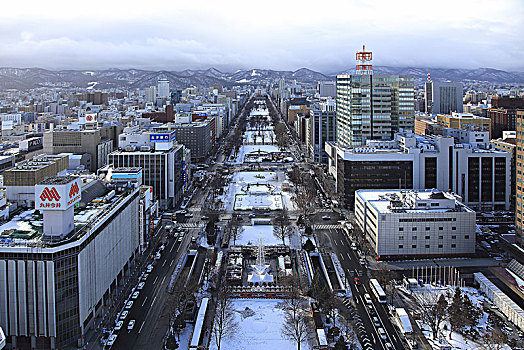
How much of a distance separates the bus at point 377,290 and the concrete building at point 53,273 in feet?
39.5

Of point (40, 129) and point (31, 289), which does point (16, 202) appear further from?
point (40, 129)

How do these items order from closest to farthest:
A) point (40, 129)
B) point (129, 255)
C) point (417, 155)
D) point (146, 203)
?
point (129, 255) < point (146, 203) < point (417, 155) < point (40, 129)

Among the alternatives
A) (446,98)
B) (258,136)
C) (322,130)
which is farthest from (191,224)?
(446,98)

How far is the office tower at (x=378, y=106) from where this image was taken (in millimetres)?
41531

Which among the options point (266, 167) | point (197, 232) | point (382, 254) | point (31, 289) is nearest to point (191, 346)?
point (31, 289)

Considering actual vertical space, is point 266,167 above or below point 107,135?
below

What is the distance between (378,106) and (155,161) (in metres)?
19.5

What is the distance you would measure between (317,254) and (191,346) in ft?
37.6

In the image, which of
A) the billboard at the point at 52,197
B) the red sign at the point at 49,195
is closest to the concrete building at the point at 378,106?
the billboard at the point at 52,197

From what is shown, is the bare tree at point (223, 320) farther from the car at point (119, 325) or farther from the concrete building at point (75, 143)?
the concrete building at point (75, 143)

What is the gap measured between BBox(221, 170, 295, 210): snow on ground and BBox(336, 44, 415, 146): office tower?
8.06 meters

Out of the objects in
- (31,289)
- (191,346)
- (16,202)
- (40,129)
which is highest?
(40,129)

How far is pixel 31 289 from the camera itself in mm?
17141

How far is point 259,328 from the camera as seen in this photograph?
763 inches
